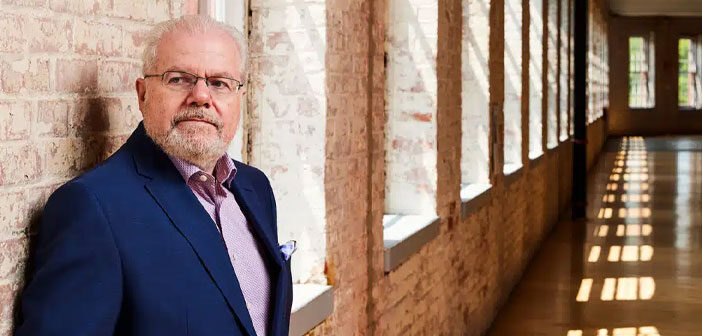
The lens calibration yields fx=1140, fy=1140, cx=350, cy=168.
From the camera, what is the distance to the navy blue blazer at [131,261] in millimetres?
1718

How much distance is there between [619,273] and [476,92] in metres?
2.73

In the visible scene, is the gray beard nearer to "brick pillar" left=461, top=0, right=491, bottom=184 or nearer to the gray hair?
the gray hair

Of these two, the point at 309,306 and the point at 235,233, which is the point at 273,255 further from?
the point at 309,306

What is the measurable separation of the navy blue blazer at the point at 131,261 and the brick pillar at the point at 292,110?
59.2 inches

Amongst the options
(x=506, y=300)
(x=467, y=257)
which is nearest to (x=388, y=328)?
(x=467, y=257)

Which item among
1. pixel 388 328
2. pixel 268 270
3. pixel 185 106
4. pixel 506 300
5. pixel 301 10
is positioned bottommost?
pixel 506 300

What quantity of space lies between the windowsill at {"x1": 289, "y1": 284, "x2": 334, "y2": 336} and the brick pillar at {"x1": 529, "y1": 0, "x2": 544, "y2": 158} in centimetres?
710

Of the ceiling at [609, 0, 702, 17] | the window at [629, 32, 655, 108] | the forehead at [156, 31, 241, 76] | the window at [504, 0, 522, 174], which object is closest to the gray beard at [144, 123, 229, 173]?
the forehead at [156, 31, 241, 76]

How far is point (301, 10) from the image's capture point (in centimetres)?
347

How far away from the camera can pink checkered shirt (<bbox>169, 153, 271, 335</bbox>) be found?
206 centimetres

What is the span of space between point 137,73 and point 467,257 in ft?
14.2

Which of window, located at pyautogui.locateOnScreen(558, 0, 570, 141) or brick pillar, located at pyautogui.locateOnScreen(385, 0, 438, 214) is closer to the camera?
brick pillar, located at pyautogui.locateOnScreen(385, 0, 438, 214)

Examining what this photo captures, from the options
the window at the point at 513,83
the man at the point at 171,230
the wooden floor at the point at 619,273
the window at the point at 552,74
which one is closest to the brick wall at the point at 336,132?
the man at the point at 171,230

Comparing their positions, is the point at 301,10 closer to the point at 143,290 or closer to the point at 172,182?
the point at 172,182
